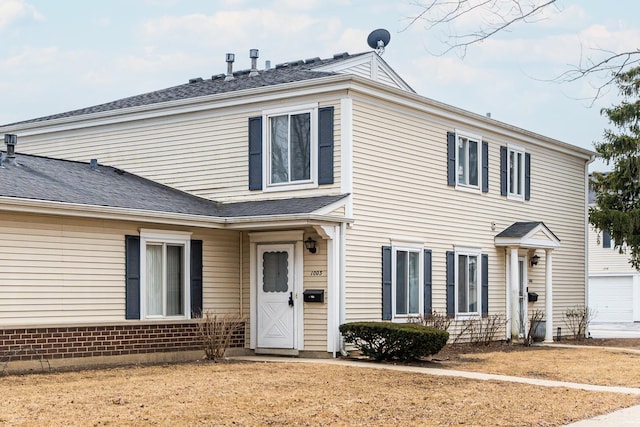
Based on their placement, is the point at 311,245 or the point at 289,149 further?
the point at 289,149

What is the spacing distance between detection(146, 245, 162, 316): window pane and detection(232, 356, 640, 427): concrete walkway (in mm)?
1936

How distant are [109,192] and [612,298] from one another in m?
32.8

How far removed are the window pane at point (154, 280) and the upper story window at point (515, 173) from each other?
10265mm

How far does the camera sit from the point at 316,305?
61.8 ft

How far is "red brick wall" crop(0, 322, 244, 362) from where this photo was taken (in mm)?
15523

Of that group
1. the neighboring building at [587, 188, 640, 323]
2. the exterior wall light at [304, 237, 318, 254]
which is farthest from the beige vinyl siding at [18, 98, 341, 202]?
the neighboring building at [587, 188, 640, 323]

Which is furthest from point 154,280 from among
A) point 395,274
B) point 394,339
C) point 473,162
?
point 473,162

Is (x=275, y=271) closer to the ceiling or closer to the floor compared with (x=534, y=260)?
closer to the floor

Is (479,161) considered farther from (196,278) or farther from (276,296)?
(196,278)

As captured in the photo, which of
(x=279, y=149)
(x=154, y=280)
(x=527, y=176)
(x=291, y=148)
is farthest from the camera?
(x=527, y=176)

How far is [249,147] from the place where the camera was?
66.8 ft

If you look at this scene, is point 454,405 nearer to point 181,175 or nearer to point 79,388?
point 79,388

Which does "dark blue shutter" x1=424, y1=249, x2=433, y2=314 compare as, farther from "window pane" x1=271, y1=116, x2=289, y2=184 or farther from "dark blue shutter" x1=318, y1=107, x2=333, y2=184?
"window pane" x1=271, y1=116, x2=289, y2=184

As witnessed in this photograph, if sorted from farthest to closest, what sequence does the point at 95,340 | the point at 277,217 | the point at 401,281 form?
the point at 401,281 < the point at 277,217 < the point at 95,340
